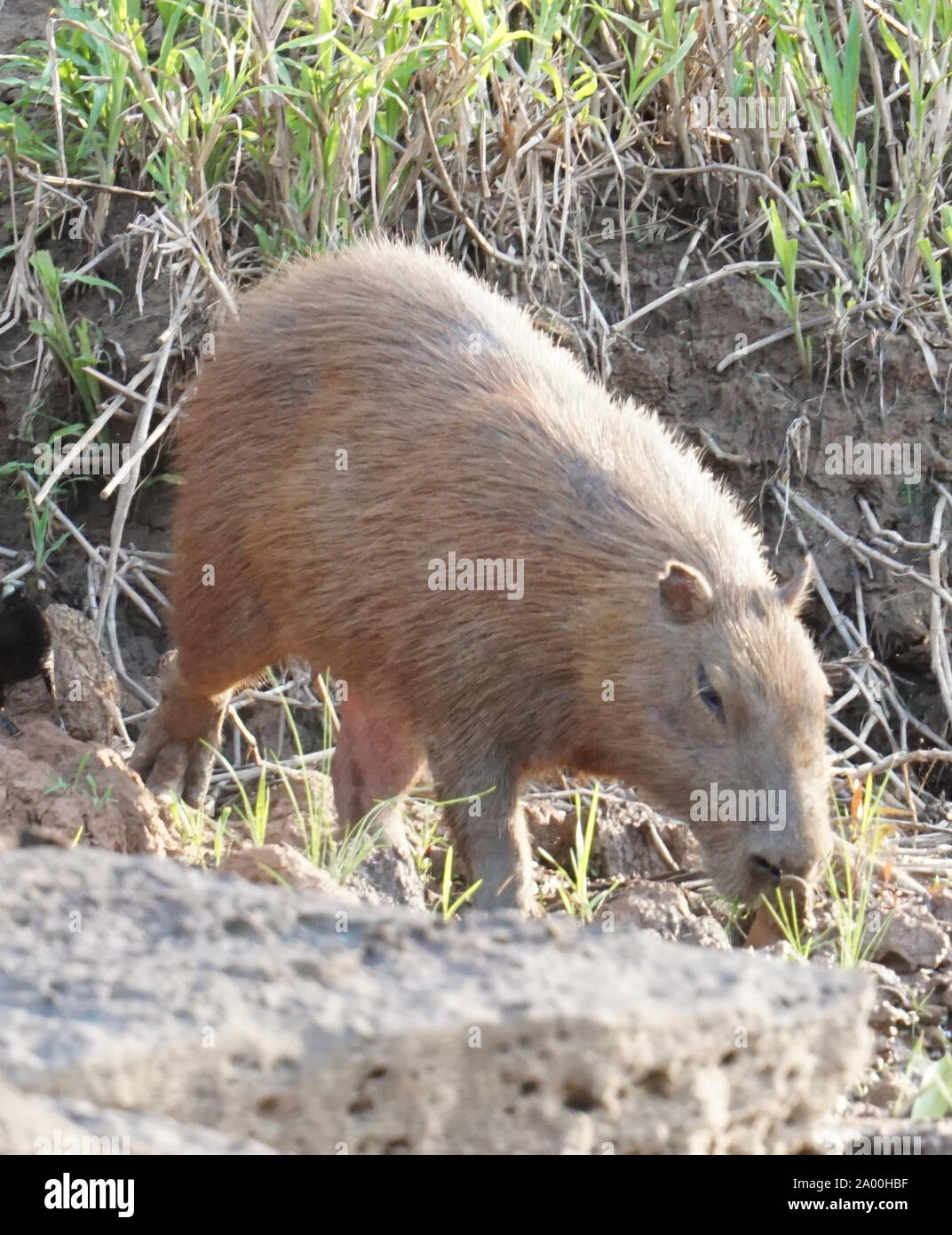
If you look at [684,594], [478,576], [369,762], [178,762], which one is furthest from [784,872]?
[178,762]

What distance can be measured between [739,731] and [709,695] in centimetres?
13

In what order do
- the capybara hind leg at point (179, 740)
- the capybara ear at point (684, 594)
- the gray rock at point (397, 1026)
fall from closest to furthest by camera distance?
the gray rock at point (397, 1026) < the capybara ear at point (684, 594) < the capybara hind leg at point (179, 740)

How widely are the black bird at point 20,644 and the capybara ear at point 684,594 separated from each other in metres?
2.33

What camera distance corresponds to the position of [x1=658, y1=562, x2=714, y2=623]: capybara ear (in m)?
4.25

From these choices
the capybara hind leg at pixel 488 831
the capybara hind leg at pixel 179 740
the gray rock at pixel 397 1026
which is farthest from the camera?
the capybara hind leg at pixel 179 740

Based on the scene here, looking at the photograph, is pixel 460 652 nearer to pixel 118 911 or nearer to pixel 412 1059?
pixel 118 911

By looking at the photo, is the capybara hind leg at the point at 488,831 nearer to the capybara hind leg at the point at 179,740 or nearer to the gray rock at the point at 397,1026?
the capybara hind leg at the point at 179,740

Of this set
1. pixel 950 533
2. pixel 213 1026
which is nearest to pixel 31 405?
pixel 950 533

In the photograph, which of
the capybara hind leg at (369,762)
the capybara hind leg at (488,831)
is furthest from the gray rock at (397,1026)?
the capybara hind leg at (369,762)

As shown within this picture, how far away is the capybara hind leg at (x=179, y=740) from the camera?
5500 mm

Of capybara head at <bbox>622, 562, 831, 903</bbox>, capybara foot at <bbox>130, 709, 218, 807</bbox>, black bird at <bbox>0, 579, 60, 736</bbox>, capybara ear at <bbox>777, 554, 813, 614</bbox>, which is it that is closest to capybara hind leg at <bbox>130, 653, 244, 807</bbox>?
capybara foot at <bbox>130, 709, 218, 807</bbox>

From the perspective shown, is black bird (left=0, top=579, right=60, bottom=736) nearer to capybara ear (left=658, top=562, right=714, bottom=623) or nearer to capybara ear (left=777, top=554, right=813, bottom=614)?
capybara ear (left=658, top=562, right=714, bottom=623)

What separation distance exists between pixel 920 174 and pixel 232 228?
272 centimetres

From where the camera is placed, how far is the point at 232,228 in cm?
629
